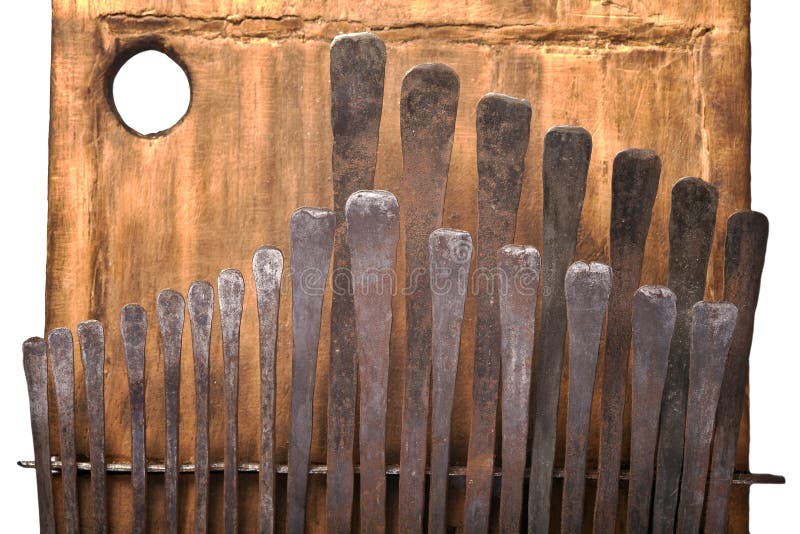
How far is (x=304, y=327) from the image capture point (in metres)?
1.94

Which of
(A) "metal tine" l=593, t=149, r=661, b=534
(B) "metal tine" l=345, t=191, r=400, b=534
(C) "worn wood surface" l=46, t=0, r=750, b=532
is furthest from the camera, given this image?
(C) "worn wood surface" l=46, t=0, r=750, b=532

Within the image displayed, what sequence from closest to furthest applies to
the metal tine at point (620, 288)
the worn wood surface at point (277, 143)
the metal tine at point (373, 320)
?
the metal tine at point (373, 320) → the metal tine at point (620, 288) → the worn wood surface at point (277, 143)

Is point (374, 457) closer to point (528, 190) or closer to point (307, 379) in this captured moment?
point (307, 379)

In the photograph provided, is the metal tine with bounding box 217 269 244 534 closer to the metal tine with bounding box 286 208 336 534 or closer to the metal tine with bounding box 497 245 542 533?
the metal tine with bounding box 286 208 336 534

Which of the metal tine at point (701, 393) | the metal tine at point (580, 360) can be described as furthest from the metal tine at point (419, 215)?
the metal tine at point (701, 393)

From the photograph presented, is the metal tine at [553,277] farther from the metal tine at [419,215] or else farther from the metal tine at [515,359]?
the metal tine at [419,215]

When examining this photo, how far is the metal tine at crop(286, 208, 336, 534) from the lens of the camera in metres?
1.91

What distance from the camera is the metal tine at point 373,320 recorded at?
6.09 ft

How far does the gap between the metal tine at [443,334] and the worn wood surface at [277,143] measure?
199 mm

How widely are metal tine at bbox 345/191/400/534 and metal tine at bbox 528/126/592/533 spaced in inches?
11.5

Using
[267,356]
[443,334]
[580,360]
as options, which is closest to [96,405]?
[267,356]

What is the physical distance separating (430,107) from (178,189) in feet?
1.84

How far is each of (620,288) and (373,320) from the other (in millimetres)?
472

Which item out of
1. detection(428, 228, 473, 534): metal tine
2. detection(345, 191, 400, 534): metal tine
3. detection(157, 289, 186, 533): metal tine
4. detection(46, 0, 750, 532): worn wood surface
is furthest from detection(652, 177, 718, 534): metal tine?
detection(157, 289, 186, 533): metal tine
